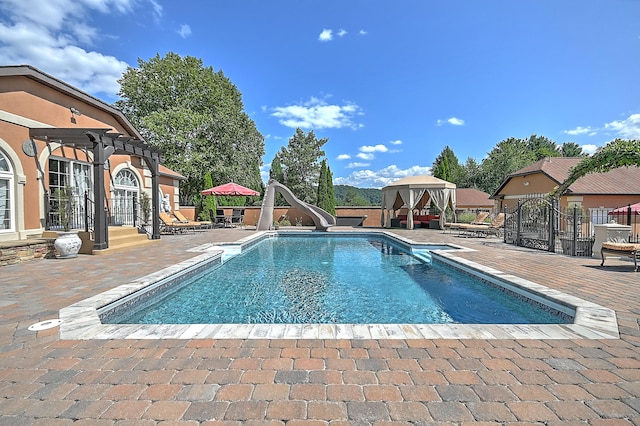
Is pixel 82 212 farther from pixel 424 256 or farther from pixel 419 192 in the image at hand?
pixel 419 192

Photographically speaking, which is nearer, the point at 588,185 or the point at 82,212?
the point at 82,212

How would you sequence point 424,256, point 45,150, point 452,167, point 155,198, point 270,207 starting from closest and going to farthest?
point 45,150, point 424,256, point 155,198, point 270,207, point 452,167

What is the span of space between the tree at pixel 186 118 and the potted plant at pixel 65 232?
14060 millimetres

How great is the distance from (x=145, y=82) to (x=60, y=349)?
90.8 ft

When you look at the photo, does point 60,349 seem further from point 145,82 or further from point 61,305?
point 145,82

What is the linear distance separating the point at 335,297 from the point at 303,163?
81.2 ft

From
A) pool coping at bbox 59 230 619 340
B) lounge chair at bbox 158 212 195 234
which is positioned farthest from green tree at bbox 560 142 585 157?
pool coping at bbox 59 230 619 340

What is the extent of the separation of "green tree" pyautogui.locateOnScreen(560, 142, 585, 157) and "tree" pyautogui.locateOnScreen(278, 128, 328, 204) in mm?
47295

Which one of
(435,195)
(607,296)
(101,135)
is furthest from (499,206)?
(101,135)

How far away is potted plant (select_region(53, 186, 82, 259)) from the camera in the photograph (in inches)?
302

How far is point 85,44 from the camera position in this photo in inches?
742

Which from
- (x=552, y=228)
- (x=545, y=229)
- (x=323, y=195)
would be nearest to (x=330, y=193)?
(x=323, y=195)

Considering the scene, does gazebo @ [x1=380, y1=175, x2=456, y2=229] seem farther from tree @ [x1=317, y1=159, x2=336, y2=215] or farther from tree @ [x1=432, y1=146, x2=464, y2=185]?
tree @ [x1=432, y1=146, x2=464, y2=185]

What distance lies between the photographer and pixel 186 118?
76.2 ft
